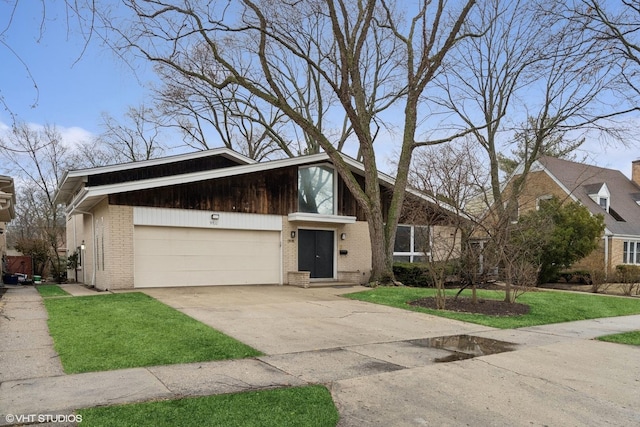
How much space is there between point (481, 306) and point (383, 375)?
6.62 m

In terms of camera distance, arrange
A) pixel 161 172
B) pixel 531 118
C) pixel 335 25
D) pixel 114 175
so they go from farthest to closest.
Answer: pixel 531 118 → pixel 161 172 → pixel 114 175 → pixel 335 25

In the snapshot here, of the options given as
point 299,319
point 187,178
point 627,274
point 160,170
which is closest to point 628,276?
point 627,274

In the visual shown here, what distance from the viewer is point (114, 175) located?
54.4 ft

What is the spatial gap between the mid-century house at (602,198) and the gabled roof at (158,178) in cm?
1310

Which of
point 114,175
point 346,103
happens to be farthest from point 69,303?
point 346,103

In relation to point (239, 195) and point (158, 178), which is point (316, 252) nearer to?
point (239, 195)

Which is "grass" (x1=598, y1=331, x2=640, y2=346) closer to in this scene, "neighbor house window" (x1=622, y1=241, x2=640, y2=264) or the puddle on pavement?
the puddle on pavement

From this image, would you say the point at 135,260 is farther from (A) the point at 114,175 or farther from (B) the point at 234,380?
(B) the point at 234,380

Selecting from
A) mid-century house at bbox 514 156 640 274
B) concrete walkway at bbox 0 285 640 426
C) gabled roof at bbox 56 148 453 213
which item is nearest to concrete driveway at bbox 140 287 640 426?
concrete walkway at bbox 0 285 640 426

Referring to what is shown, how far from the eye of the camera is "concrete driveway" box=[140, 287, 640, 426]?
439 cm

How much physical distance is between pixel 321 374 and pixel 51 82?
417cm

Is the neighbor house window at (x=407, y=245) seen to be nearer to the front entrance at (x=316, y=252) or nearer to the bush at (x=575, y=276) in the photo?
the front entrance at (x=316, y=252)

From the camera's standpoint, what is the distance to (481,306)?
36.9 ft

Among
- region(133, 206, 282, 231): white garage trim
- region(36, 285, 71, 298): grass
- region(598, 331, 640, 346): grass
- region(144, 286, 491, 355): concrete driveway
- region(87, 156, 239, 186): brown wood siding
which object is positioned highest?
region(87, 156, 239, 186): brown wood siding
